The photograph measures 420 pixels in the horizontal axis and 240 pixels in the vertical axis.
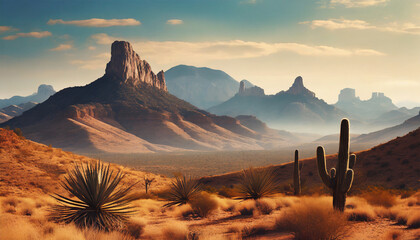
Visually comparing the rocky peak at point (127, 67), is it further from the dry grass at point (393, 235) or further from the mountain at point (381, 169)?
the dry grass at point (393, 235)

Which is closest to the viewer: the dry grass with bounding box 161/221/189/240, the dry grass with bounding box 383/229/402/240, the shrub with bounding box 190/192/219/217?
the dry grass with bounding box 383/229/402/240

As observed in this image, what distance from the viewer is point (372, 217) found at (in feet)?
37.5

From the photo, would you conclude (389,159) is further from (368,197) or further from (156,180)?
(156,180)

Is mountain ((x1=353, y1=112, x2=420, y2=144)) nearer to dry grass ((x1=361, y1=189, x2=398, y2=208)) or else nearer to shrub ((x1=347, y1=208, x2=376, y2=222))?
dry grass ((x1=361, y1=189, x2=398, y2=208))

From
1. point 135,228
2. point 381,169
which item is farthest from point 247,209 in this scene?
point 381,169

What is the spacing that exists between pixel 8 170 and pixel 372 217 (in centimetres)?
2434

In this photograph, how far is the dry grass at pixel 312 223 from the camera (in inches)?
315

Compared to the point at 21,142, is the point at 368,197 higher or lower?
lower

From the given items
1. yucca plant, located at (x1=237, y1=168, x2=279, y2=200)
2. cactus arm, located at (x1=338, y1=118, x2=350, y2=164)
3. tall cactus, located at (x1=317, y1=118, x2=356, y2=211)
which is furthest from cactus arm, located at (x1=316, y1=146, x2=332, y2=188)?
yucca plant, located at (x1=237, y1=168, x2=279, y2=200)

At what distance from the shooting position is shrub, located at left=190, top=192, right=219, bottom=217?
14414 mm

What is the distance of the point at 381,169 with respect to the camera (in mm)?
29203

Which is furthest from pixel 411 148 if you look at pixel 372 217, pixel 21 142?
pixel 21 142

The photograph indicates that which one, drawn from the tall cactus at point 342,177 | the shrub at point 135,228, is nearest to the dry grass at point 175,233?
the shrub at point 135,228

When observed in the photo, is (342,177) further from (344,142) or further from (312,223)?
(312,223)
